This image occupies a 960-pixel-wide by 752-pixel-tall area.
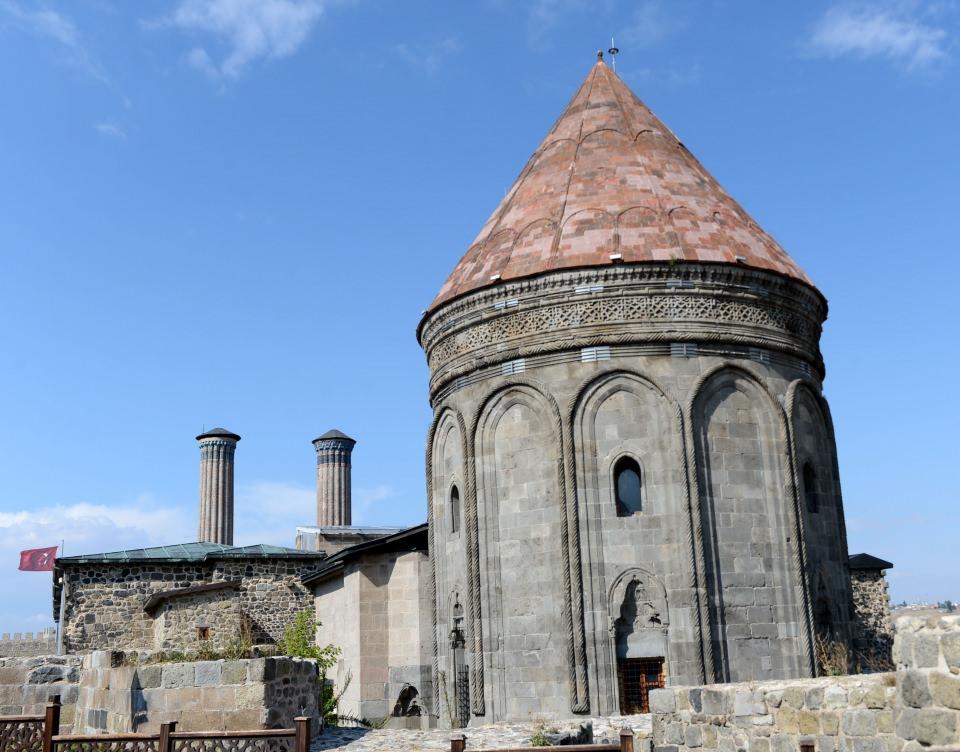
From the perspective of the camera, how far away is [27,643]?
32750mm

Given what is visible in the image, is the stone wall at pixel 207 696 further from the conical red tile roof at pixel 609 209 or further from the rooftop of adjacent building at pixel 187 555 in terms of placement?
the rooftop of adjacent building at pixel 187 555

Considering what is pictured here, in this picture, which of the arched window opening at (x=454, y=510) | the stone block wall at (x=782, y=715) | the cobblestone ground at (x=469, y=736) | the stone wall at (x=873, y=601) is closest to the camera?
the stone block wall at (x=782, y=715)

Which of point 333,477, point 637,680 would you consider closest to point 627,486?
point 637,680

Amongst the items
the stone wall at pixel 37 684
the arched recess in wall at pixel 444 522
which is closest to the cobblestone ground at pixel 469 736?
the arched recess in wall at pixel 444 522

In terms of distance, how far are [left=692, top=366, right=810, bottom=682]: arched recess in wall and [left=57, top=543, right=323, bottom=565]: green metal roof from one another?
13.6m

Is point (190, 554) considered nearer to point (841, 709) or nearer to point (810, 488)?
point (810, 488)

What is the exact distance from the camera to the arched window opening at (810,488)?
17.2 metres

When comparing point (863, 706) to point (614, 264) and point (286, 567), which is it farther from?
point (286, 567)

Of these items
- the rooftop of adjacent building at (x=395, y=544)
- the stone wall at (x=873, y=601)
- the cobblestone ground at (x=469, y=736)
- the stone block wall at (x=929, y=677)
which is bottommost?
the cobblestone ground at (x=469, y=736)

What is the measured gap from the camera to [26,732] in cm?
1058

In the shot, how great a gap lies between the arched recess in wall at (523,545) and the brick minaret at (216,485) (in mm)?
22626

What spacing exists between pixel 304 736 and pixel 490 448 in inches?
324

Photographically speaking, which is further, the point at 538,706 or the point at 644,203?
the point at 644,203

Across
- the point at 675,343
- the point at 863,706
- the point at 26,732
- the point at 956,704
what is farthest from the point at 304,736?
the point at 675,343
